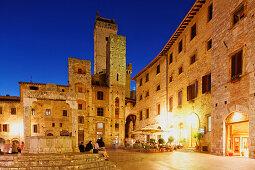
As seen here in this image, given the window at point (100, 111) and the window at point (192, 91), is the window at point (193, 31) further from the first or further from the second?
the window at point (100, 111)

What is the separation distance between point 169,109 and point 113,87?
1653 cm

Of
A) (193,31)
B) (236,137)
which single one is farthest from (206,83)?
(193,31)

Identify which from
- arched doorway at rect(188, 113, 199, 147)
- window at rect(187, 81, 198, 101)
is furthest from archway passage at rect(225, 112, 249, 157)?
window at rect(187, 81, 198, 101)

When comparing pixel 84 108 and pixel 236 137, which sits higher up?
pixel 84 108

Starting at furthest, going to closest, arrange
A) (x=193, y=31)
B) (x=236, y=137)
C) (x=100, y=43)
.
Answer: (x=100, y=43), (x=193, y=31), (x=236, y=137)

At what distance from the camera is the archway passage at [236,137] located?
12.0 meters

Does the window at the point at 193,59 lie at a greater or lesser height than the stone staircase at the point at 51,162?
greater

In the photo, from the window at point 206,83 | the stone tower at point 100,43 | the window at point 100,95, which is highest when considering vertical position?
the stone tower at point 100,43

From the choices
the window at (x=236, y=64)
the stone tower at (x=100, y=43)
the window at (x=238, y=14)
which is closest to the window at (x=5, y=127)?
the stone tower at (x=100, y=43)

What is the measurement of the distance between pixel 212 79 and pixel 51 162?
11706mm

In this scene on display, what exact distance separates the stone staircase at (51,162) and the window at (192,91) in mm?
10476

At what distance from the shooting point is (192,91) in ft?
57.1

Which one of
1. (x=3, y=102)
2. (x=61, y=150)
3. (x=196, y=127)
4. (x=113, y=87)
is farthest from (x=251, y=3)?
(x=3, y=102)

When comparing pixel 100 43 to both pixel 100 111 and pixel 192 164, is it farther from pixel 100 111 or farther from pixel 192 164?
Result: pixel 192 164
